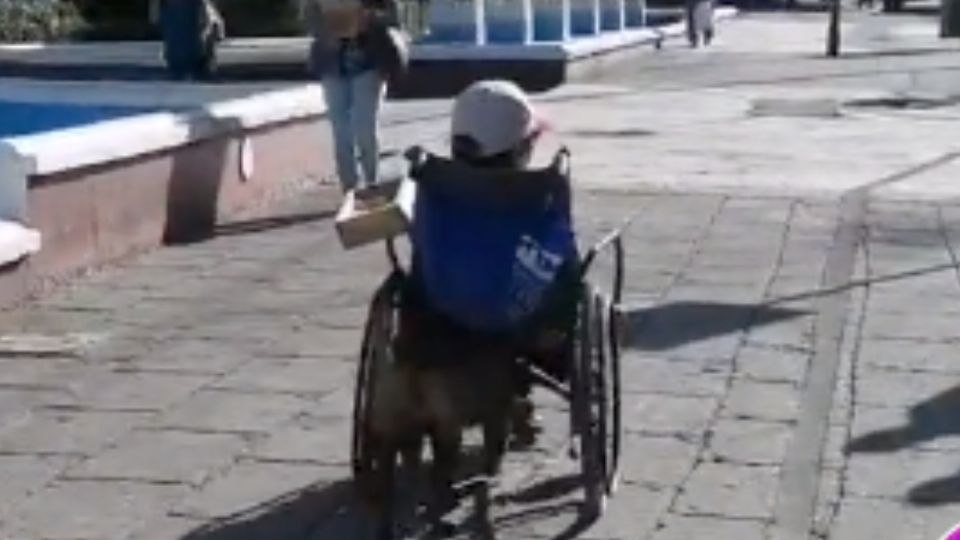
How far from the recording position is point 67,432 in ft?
23.2

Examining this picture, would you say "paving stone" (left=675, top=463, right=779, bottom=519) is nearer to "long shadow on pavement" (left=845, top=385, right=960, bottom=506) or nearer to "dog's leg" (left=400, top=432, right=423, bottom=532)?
"long shadow on pavement" (left=845, top=385, right=960, bottom=506)

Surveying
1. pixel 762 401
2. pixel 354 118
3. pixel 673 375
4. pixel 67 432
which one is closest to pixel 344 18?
pixel 354 118

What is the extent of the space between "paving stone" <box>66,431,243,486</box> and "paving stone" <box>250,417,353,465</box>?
11cm

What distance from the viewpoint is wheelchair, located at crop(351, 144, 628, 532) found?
19.0 feet

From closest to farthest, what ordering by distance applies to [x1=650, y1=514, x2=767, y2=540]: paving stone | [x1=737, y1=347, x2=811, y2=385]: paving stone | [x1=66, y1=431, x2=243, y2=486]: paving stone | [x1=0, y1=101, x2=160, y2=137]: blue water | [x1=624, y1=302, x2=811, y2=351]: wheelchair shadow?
[x1=650, y1=514, x2=767, y2=540]: paving stone → [x1=66, y1=431, x2=243, y2=486]: paving stone → [x1=737, y1=347, x2=811, y2=385]: paving stone → [x1=624, y1=302, x2=811, y2=351]: wheelchair shadow → [x1=0, y1=101, x2=160, y2=137]: blue water

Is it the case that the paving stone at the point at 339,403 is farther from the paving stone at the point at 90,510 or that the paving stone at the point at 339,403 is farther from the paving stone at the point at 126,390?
the paving stone at the point at 90,510

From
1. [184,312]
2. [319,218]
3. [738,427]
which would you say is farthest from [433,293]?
[319,218]

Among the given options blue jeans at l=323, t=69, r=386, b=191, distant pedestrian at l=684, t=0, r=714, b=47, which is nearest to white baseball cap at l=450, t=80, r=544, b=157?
blue jeans at l=323, t=69, r=386, b=191

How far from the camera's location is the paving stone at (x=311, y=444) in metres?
6.77

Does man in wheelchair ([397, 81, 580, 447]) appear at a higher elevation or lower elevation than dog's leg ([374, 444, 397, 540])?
higher

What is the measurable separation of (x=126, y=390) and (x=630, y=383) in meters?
1.76

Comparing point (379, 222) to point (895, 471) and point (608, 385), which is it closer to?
point (608, 385)

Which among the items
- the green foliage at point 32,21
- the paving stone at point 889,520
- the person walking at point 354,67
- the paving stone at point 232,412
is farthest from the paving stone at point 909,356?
the green foliage at point 32,21

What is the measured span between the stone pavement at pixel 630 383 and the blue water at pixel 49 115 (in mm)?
1626
